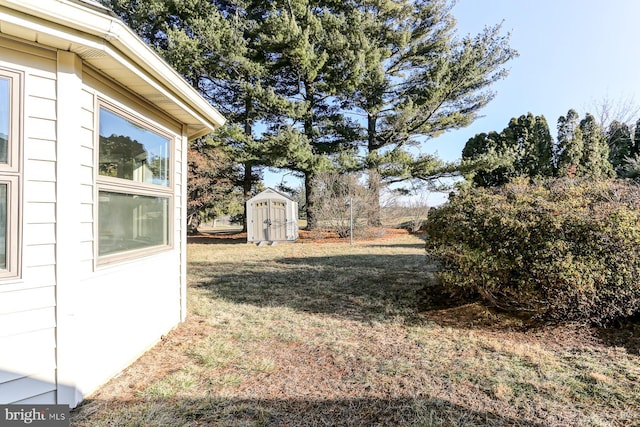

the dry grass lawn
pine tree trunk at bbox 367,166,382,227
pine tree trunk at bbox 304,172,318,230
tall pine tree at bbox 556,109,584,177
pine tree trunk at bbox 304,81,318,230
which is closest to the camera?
the dry grass lawn

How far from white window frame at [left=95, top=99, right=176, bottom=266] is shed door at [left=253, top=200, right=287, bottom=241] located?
9.00m

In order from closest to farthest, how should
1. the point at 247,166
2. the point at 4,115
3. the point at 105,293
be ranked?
1. the point at 4,115
2. the point at 105,293
3. the point at 247,166

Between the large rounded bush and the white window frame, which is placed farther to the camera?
the large rounded bush

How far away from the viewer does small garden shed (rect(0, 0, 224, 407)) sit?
178 centimetres

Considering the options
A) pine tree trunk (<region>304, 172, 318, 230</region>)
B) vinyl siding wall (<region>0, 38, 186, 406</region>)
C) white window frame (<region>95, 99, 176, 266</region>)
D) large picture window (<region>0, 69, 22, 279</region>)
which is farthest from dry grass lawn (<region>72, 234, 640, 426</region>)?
pine tree trunk (<region>304, 172, 318, 230</region>)

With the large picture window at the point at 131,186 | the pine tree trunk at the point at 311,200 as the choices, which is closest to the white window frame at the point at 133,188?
the large picture window at the point at 131,186

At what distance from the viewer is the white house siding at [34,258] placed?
70.5 inches

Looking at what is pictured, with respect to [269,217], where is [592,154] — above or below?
above

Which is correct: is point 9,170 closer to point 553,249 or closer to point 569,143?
point 553,249

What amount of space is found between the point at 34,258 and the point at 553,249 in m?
4.11

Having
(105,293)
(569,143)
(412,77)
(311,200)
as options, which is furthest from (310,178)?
(105,293)

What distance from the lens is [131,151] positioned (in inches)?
104

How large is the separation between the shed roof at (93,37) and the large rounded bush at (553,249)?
11.1 ft

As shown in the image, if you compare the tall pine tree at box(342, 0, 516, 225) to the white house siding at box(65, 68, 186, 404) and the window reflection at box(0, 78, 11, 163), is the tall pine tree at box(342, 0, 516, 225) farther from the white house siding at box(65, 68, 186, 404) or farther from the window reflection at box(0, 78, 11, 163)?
the window reflection at box(0, 78, 11, 163)
